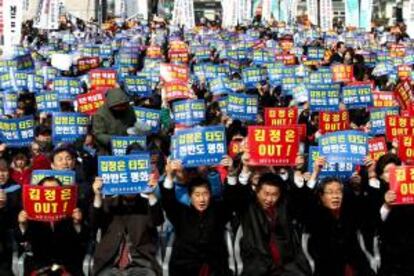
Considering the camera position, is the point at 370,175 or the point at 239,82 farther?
the point at 239,82

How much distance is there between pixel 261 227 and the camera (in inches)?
294

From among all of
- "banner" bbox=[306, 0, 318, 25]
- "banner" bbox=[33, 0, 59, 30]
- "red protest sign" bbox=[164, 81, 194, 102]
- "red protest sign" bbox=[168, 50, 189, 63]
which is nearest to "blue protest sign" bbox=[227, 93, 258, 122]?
"red protest sign" bbox=[164, 81, 194, 102]

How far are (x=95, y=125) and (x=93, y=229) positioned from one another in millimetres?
2753

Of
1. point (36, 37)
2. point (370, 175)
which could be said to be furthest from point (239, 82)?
point (36, 37)

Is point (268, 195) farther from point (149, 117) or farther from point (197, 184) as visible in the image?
point (149, 117)

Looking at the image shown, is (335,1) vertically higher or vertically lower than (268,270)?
higher

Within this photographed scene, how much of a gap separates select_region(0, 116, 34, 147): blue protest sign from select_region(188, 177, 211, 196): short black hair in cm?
378

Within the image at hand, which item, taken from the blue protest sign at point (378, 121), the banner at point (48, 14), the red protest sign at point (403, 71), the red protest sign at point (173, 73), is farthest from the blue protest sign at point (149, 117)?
the banner at point (48, 14)

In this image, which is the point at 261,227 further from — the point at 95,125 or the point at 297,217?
the point at 95,125

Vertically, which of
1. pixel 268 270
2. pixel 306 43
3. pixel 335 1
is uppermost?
pixel 335 1

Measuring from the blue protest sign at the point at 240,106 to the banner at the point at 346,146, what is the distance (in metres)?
3.90

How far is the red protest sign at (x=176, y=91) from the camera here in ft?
44.9

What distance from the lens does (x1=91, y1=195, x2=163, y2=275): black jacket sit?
748cm

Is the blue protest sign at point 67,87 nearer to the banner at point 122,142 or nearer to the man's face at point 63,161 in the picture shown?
the banner at point 122,142
